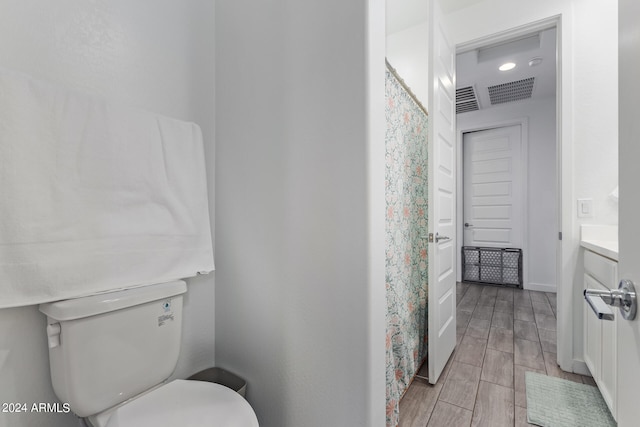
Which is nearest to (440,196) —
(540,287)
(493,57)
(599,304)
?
(599,304)

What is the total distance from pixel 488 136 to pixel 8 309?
4.97m

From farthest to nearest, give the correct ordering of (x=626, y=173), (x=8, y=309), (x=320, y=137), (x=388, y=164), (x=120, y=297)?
(x=388, y=164) → (x=320, y=137) → (x=120, y=297) → (x=8, y=309) → (x=626, y=173)

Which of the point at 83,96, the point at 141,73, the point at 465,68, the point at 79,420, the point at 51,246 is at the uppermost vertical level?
the point at 465,68

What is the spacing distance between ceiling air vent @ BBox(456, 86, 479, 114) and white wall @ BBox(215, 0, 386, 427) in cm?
313

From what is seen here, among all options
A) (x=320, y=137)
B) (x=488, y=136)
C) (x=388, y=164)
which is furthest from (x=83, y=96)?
(x=488, y=136)

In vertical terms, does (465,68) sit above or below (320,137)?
above

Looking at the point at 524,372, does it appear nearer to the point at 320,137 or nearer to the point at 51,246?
the point at 320,137

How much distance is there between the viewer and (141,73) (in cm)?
105

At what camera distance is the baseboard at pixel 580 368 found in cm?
179

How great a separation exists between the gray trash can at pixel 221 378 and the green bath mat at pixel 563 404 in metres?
1.44

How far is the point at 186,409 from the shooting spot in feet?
2.92

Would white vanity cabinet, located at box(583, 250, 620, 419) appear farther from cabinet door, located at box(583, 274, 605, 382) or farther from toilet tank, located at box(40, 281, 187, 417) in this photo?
toilet tank, located at box(40, 281, 187, 417)

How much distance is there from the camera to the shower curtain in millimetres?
1435

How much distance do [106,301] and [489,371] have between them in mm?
2130
